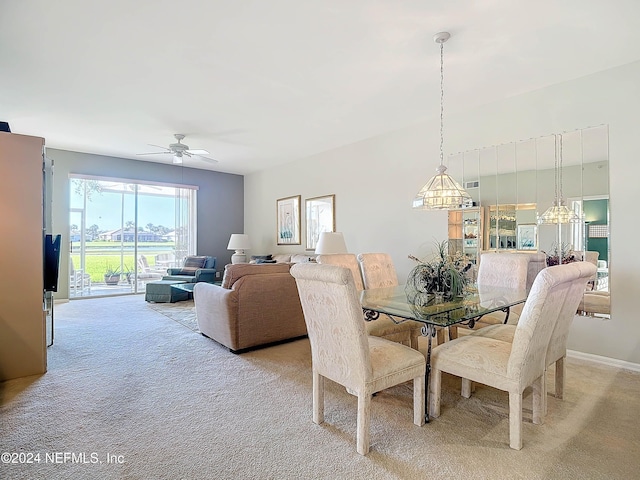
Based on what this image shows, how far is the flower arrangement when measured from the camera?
133 inches

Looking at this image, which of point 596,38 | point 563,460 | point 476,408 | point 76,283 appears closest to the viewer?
point 563,460

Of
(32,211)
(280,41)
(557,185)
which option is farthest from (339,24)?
(32,211)

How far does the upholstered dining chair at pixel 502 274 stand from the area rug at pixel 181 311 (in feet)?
10.6

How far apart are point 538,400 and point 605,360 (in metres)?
1.66

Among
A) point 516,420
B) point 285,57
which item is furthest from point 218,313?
point 516,420

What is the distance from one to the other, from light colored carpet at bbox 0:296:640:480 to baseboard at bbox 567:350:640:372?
12 centimetres

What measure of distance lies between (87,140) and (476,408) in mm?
6338

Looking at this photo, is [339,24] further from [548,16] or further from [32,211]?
[32,211]

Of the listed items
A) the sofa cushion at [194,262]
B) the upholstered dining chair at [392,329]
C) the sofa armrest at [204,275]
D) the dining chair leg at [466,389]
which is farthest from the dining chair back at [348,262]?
the sofa cushion at [194,262]

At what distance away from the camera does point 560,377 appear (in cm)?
244

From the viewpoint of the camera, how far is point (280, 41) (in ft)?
8.87

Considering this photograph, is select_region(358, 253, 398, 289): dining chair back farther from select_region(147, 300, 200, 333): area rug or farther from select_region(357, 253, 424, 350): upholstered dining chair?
select_region(147, 300, 200, 333): area rug

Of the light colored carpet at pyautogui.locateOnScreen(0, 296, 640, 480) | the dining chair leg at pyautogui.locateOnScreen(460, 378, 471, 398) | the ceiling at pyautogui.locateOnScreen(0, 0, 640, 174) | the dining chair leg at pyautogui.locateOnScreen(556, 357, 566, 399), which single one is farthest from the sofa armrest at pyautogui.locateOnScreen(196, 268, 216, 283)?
the dining chair leg at pyautogui.locateOnScreen(556, 357, 566, 399)

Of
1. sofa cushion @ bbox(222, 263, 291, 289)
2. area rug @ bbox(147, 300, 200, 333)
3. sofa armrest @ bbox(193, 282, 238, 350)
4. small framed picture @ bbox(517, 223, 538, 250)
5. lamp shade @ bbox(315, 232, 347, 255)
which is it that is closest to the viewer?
sofa armrest @ bbox(193, 282, 238, 350)
